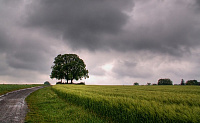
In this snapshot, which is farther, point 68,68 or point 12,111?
point 68,68

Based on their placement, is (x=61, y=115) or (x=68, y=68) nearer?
(x=61, y=115)

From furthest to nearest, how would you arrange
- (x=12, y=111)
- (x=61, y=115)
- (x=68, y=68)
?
(x=68, y=68) → (x=12, y=111) → (x=61, y=115)

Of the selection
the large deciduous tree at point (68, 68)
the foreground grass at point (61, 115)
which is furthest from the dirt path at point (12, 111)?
the large deciduous tree at point (68, 68)

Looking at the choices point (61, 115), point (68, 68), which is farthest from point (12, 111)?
point (68, 68)

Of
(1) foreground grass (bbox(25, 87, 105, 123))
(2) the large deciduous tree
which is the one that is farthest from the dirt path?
(2) the large deciduous tree

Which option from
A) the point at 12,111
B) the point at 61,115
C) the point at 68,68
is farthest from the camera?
the point at 68,68

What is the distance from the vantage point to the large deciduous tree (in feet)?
196

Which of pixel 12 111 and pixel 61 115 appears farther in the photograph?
pixel 12 111

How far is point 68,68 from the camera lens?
199ft

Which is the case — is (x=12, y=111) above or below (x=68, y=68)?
below

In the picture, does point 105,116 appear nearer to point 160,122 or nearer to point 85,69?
point 160,122

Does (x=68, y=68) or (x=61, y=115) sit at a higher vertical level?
(x=68, y=68)

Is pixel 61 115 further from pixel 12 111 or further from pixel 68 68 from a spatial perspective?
pixel 68 68

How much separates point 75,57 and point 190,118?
202ft
